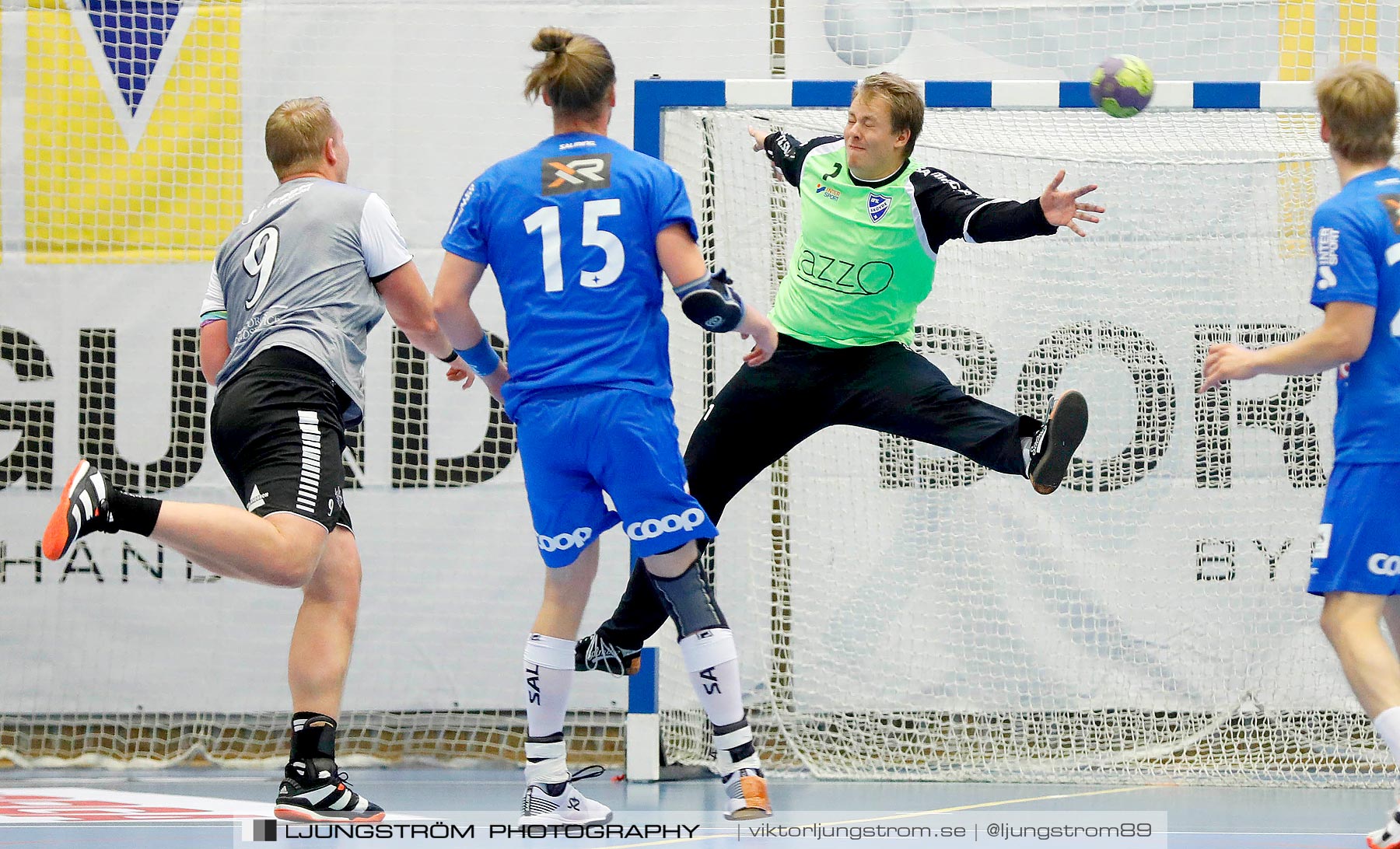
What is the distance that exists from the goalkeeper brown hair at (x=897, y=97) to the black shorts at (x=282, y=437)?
2.12 metres

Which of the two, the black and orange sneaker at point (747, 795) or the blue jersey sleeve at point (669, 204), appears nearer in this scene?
the black and orange sneaker at point (747, 795)

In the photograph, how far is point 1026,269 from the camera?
6.80 meters

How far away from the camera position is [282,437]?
4195 mm

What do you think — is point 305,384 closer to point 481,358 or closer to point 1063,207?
point 481,358

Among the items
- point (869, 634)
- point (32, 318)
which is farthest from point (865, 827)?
point (32, 318)

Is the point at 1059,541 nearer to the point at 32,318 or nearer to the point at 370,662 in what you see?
the point at 370,662

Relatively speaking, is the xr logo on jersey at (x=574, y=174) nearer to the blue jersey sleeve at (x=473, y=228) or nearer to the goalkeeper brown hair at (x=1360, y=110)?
the blue jersey sleeve at (x=473, y=228)

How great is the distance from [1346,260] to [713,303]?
1753mm

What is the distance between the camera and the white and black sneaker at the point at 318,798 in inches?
162

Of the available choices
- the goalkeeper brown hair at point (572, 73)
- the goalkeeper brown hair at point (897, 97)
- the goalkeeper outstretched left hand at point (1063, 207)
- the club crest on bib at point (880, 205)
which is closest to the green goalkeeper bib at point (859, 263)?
the club crest on bib at point (880, 205)

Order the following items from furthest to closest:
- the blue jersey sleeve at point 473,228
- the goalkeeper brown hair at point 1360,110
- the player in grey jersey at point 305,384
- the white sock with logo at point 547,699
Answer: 1. the white sock with logo at point 547,699
2. the blue jersey sleeve at point 473,228
3. the player in grey jersey at point 305,384
4. the goalkeeper brown hair at point 1360,110

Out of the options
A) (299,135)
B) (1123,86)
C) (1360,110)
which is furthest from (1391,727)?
(299,135)

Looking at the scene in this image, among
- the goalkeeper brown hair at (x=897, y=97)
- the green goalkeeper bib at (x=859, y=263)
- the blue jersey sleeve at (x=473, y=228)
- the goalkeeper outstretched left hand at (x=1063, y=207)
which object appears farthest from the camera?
the green goalkeeper bib at (x=859, y=263)

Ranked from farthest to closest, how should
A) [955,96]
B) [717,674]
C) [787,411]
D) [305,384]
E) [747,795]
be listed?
[955,96], [787,411], [305,384], [717,674], [747,795]
